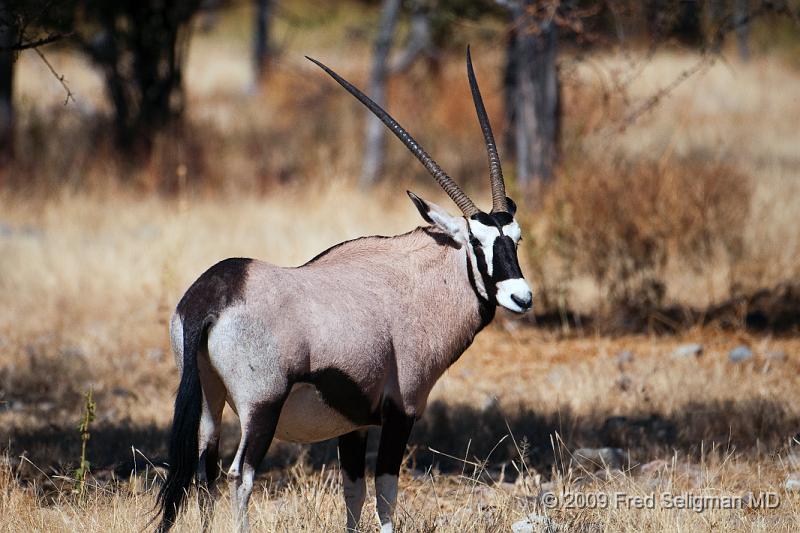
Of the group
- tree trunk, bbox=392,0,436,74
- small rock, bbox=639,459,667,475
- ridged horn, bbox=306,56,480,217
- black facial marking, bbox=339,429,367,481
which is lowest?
small rock, bbox=639,459,667,475

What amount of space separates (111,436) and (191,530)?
233 centimetres

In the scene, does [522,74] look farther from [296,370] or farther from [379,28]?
[296,370]

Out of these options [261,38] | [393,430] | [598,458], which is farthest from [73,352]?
[261,38]

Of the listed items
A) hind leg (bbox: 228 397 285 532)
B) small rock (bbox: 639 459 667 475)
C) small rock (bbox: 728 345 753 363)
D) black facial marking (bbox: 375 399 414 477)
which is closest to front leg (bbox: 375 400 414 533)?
black facial marking (bbox: 375 399 414 477)

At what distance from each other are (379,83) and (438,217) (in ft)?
31.6

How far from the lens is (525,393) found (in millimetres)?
7258

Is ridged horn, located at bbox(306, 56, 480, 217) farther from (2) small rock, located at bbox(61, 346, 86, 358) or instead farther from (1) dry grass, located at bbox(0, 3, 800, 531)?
(2) small rock, located at bbox(61, 346, 86, 358)

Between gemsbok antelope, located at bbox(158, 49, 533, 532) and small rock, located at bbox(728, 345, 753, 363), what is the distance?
3746mm

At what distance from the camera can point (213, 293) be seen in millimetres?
3807

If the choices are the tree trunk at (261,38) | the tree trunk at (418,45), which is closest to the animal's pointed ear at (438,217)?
the tree trunk at (418,45)

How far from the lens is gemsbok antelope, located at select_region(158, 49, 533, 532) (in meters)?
3.74

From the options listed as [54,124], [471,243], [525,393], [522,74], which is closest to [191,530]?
[471,243]

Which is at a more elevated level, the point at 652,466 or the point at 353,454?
the point at 353,454

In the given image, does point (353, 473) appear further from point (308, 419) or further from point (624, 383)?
point (624, 383)
